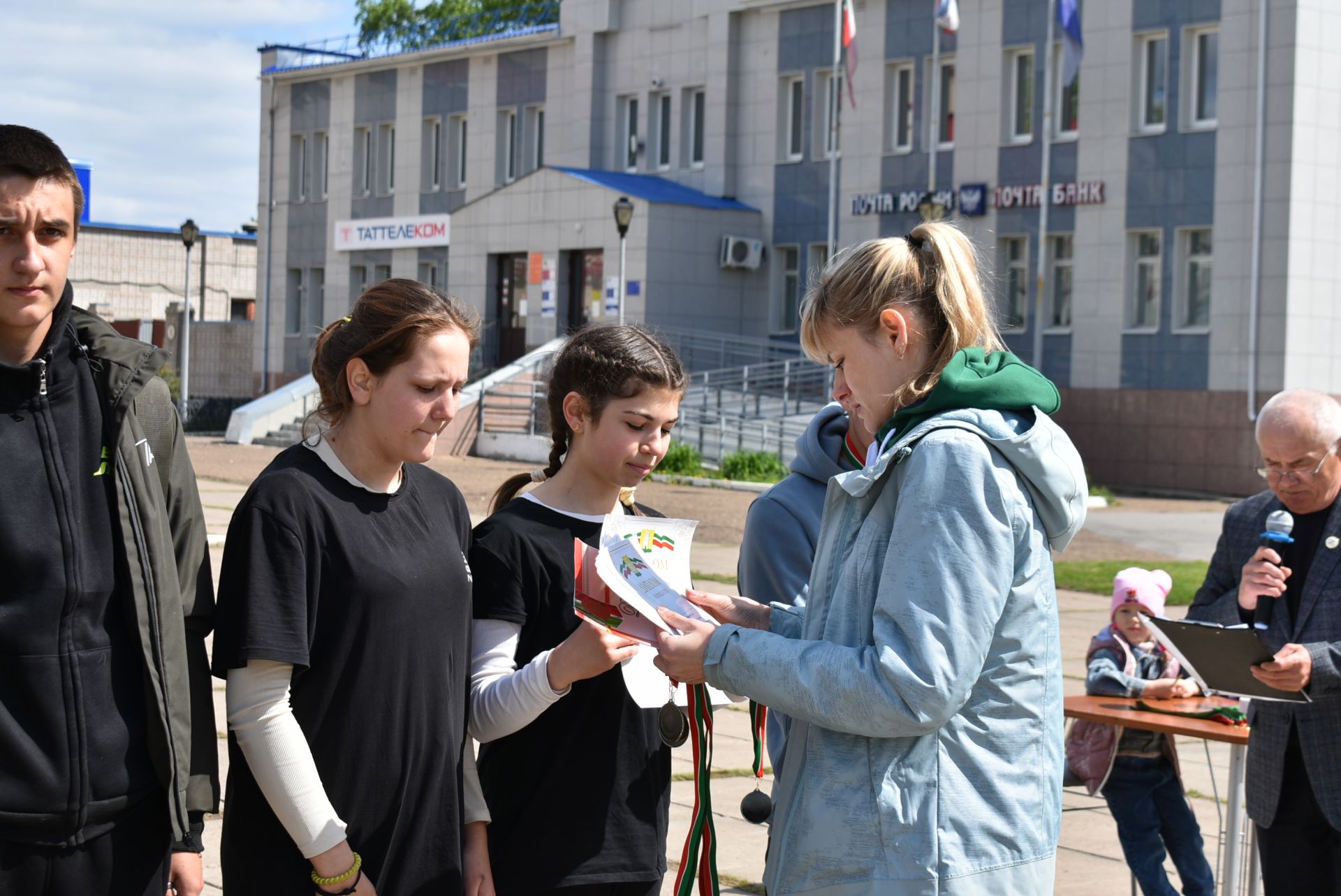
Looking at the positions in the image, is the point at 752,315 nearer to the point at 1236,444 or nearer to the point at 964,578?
the point at 1236,444

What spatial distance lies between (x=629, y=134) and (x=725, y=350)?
7.50m

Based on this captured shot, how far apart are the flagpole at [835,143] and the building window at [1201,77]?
25.4 feet

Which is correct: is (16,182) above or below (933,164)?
below

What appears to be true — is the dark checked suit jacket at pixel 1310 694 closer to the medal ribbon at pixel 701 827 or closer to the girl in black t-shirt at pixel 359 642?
the medal ribbon at pixel 701 827

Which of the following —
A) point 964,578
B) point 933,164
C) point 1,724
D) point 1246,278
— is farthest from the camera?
point 933,164

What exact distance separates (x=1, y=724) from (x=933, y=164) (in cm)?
3231

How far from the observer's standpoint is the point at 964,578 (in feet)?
8.82

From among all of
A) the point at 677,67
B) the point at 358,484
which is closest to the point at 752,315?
the point at 677,67

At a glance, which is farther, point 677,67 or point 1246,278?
point 677,67

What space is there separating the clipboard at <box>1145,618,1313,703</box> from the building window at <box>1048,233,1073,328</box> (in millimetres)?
28261

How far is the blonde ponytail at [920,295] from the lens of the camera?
2.93 meters

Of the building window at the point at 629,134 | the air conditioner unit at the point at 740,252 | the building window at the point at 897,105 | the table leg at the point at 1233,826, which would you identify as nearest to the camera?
the table leg at the point at 1233,826

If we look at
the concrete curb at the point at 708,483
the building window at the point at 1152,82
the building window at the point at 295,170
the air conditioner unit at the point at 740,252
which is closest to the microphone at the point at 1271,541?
the concrete curb at the point at 708,483

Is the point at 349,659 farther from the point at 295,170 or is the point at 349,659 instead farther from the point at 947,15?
the point at 295,170
